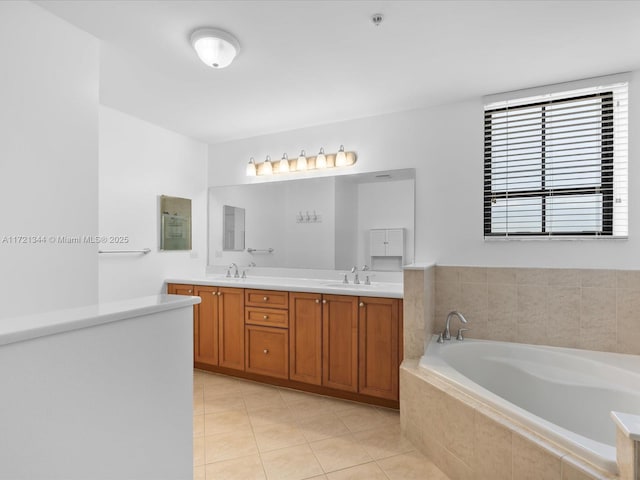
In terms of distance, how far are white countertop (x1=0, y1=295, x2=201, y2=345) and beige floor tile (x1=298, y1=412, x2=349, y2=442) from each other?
1496mm

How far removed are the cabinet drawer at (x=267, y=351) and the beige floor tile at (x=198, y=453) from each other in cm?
92

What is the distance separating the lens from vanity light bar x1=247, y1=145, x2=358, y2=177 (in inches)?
133

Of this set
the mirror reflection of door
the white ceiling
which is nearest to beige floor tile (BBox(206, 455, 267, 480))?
the mirror reflection of door

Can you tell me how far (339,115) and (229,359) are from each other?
8.05 feet

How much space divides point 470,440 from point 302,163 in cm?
263

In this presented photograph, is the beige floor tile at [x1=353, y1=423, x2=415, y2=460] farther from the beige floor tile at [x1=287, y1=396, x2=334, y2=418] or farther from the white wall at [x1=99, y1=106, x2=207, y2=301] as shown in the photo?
the white wall at [x1=99, y1=106, x2=207, y2=301]

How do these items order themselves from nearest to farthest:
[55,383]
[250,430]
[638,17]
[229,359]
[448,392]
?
1. [55,383]
2. [638,17]
3. [448,392]
4. [250,430]
5. [229,359]

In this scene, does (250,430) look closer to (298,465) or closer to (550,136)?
(298,465)

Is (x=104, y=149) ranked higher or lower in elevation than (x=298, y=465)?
higher

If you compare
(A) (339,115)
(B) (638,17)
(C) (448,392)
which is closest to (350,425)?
(C) (448,392)

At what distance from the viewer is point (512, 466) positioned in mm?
1597

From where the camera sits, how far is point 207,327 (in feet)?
11.5

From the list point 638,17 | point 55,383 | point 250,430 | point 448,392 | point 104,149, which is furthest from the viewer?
point 104,149

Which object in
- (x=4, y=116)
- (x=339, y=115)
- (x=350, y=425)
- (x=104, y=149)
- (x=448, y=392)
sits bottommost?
(x=350, y=425)
